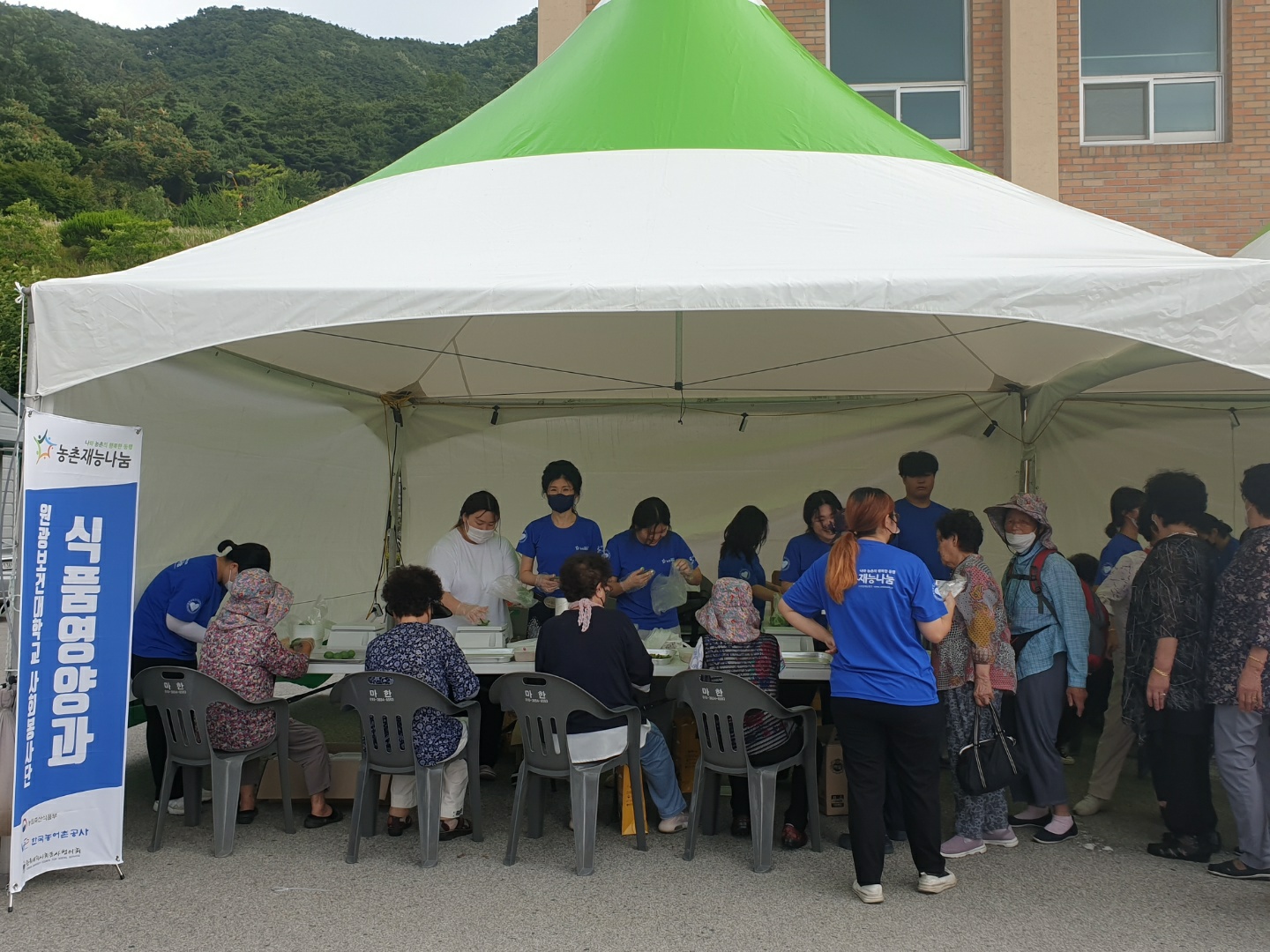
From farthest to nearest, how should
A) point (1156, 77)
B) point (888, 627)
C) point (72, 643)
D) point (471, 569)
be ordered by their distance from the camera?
point (1156, 77) → point (471, 569) → point (72, 643) → point (888, 627)

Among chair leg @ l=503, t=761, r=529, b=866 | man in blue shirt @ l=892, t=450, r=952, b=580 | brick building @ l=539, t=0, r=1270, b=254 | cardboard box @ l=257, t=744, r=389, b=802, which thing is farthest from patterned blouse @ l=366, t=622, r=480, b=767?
brick building @ l=539, t=0, r=1270, b=254

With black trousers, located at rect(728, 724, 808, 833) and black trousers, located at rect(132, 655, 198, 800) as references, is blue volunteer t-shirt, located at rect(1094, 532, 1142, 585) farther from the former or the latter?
black trousers, located at rect(132, 655, 198, 800)

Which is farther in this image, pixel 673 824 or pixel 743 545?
pixel 743 545

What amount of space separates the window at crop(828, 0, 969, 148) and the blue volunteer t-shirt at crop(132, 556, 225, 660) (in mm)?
6963

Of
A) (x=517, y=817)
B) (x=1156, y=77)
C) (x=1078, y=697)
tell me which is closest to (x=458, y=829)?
(x=517, y=817)

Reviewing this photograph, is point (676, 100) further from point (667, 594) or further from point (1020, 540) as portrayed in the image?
point (1020, 540)

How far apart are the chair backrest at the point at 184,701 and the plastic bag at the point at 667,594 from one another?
185 cm

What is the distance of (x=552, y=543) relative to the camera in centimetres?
527

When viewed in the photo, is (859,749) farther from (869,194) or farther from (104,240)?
(104,240)

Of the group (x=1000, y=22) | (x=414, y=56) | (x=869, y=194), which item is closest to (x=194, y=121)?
(x=414, y=56)

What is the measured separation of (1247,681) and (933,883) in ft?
3.92

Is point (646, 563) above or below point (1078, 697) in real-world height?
above

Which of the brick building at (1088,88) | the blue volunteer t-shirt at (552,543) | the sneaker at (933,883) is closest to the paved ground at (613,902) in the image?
the sneaker at (933,883)

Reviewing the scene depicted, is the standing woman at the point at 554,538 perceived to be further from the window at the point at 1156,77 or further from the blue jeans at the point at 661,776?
the window at the point at 1156,77
